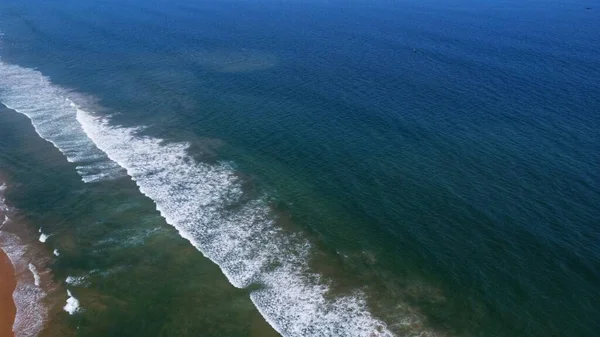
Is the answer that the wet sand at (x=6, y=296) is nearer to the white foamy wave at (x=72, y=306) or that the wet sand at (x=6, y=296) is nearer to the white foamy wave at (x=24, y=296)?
the white foamy wave at (x=24, y=296)

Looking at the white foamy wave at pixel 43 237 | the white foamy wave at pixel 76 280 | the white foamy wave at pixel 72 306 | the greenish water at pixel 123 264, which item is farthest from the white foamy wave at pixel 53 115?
the white foamy wave at pixel 72 306

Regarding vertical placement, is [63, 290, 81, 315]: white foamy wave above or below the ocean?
below

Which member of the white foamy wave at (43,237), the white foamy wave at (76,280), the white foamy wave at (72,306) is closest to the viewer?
the white foamy wave at (72,306)

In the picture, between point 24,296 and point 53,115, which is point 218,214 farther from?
point 53,115

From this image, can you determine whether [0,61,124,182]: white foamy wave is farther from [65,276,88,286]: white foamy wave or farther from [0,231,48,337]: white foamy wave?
[65,276,88,286]: white foamy wave

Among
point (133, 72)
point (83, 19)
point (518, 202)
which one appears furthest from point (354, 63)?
point (83, 19)

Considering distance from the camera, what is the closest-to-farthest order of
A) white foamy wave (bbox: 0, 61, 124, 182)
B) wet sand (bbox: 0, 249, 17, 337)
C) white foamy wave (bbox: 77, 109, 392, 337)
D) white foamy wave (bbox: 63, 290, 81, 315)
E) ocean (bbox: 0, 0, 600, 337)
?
wet sand (bbox: 0, 249, 17, 337) < white foamy wave (bbox: 77, 109, 392, 337) < white foamy wave (bbox: 63, 290, 81, 315) < ocean (bbox: 0, 0, 600, 337) < white foamy wave (bbox: 0, 61, 124, 182)

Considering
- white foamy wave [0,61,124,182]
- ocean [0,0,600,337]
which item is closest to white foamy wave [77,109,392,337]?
ocean [0,0,600,337]
